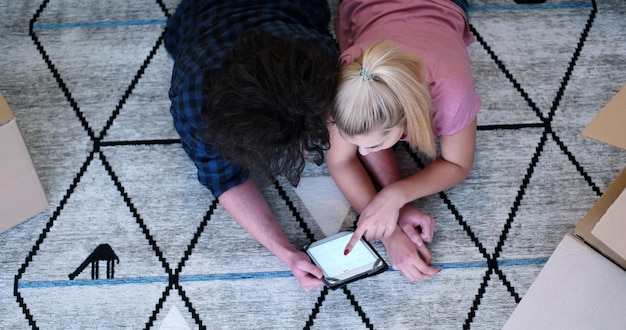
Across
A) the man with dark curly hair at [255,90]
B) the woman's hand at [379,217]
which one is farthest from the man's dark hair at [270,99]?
the woman's hand at [379,217]

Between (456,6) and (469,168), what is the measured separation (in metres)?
0.30

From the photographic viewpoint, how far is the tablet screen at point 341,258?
111 centimetres

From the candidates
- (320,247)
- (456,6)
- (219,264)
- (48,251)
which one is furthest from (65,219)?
(456,6)

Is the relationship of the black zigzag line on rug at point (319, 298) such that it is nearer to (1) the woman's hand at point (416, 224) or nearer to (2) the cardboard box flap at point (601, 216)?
(1) the woman's hand at point (416, 224)

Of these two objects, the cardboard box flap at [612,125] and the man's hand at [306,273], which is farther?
the man's hand at [306,273]

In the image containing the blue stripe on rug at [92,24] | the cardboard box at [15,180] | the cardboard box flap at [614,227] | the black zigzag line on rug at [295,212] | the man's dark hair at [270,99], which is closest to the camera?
the man's dark hair at [270,99]

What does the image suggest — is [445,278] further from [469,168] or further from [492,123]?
[492,123]

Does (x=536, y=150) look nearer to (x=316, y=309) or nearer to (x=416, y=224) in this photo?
(x=416, y=224)

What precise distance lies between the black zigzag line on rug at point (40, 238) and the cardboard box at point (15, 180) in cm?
3

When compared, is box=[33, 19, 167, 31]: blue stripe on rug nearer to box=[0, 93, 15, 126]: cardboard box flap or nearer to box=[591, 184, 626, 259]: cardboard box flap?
box=[0, 93, 15, 126]: cardboard box flap

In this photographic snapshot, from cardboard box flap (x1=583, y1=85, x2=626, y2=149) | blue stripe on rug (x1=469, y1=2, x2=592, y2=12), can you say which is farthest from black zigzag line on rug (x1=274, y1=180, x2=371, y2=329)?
blue stripe on rug (x1=469, y1=2, x2=592, y2=12)

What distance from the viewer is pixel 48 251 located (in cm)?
120

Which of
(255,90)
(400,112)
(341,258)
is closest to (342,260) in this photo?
(341,258)

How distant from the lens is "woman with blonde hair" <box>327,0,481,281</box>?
84cm
